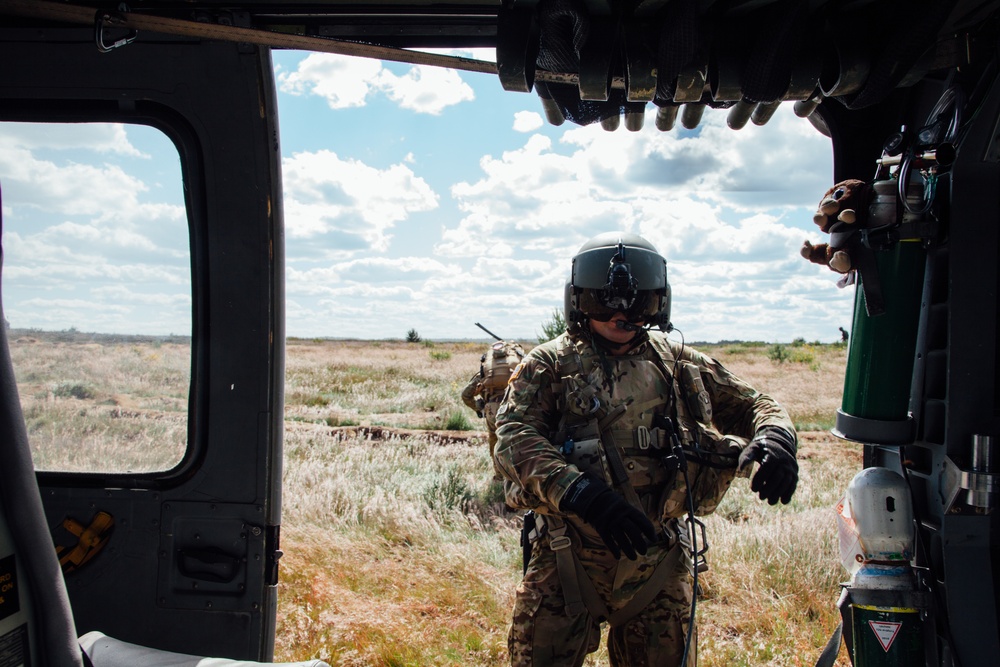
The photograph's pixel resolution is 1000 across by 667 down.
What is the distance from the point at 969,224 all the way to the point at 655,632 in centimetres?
189

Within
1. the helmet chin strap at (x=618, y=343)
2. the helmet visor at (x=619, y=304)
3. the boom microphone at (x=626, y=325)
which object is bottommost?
the helmet chin strap at (x=618, y=343)

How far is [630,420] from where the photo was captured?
124 inches

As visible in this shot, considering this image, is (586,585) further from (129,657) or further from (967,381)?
(129,657)

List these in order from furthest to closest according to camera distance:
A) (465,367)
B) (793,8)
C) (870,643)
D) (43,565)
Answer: (465,367) < (870,643) < (793,8) < (43,565)

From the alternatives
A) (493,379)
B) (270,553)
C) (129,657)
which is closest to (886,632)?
(270,553)

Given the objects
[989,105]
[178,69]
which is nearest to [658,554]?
[989,105]

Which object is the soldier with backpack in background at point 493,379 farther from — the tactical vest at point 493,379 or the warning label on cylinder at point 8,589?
the warning label on cylinder at point 8,589

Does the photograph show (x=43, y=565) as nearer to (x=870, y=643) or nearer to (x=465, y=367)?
(x=870, y=643)

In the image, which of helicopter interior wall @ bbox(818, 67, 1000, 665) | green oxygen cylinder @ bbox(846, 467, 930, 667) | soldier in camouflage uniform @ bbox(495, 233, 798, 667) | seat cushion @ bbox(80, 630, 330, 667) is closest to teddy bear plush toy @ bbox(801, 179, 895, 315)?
helicopter interior wall @ bbox(818, 67, 1000, 665)

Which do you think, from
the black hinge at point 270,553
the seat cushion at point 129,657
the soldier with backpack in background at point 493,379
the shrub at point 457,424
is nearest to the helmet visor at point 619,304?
the black hinge at point 270,553

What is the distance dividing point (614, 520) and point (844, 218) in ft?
4.22

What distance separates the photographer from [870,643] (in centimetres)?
224

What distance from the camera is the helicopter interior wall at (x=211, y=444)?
8.46 feet

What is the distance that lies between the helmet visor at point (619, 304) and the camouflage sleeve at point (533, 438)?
1.07 ft
